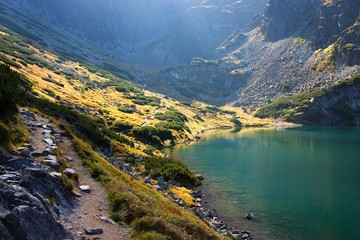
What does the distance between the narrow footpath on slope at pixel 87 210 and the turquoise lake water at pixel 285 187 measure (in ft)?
82.7

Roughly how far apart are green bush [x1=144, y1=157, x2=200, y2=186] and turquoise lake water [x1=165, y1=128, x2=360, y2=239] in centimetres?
342

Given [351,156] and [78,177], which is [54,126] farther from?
[351,156]

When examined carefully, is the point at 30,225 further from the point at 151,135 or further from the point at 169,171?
the point at 151,135

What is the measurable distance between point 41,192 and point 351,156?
339 feet

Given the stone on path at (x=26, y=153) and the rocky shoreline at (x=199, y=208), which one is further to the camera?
the rocky shoreline at (x=199, y=208)

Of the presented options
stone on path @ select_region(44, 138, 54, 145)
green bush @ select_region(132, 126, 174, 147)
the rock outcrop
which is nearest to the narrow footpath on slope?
stone on path @ select_region(44, 138, 54, 145)

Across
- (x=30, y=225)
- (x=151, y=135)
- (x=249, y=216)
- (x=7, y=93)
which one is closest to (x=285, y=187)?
(x=249, y=216)

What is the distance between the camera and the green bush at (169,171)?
6899cm

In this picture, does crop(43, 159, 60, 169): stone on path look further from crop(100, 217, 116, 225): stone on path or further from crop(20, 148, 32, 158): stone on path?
crop(100, 217, 116, 225): stone on path

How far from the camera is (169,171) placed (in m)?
71.4

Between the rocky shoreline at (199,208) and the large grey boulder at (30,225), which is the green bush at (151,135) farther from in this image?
the large grey boulder at (30,225)

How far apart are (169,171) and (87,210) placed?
47388 mm

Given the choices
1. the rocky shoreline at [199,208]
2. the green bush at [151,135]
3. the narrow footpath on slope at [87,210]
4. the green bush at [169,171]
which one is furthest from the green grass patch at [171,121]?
the narrow footpath on slope at [87,210]

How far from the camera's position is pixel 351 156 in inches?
4156
